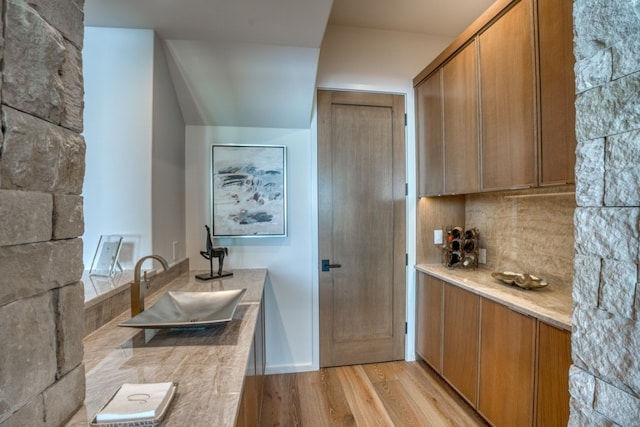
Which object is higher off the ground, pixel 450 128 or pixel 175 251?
pixel 450 128

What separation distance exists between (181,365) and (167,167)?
144cm

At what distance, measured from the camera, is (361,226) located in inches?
96.7

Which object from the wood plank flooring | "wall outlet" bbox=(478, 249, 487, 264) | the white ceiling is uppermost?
the white ceiling

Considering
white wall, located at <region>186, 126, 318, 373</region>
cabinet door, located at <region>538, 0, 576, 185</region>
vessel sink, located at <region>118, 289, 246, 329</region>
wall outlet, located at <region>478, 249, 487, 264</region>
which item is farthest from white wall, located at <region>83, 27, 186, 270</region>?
wall outlet, located at <region>478, 249, 487, 264</region>

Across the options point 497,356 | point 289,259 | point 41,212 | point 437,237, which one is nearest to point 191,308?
point 41,212

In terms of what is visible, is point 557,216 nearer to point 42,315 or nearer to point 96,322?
point 42,315

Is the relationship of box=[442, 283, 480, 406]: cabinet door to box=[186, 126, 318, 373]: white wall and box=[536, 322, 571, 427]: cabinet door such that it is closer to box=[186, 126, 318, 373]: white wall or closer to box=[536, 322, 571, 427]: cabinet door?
box=[536, 322, 571, 427]: cabinet door

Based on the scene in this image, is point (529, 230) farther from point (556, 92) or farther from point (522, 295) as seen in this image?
point (556, 92)

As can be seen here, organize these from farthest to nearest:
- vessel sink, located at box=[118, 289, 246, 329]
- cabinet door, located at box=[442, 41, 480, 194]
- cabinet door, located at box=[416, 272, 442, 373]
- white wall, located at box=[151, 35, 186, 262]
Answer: cabinet door, located at box=[416, 272, 442, 373], cabinet door, located at box=[442, 41, 480, 194], white wall, located at box=[151, 35, 186, 262], vessel sink, located at box=[118, 289, 246, 329]

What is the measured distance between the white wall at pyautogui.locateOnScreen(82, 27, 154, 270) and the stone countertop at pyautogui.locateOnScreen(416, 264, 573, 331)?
2.09 metres

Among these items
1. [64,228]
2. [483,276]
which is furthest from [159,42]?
[483,276]

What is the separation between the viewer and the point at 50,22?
1.90 ft

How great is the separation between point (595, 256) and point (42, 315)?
4.99 ft

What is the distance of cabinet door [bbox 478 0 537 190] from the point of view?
4.86ft
